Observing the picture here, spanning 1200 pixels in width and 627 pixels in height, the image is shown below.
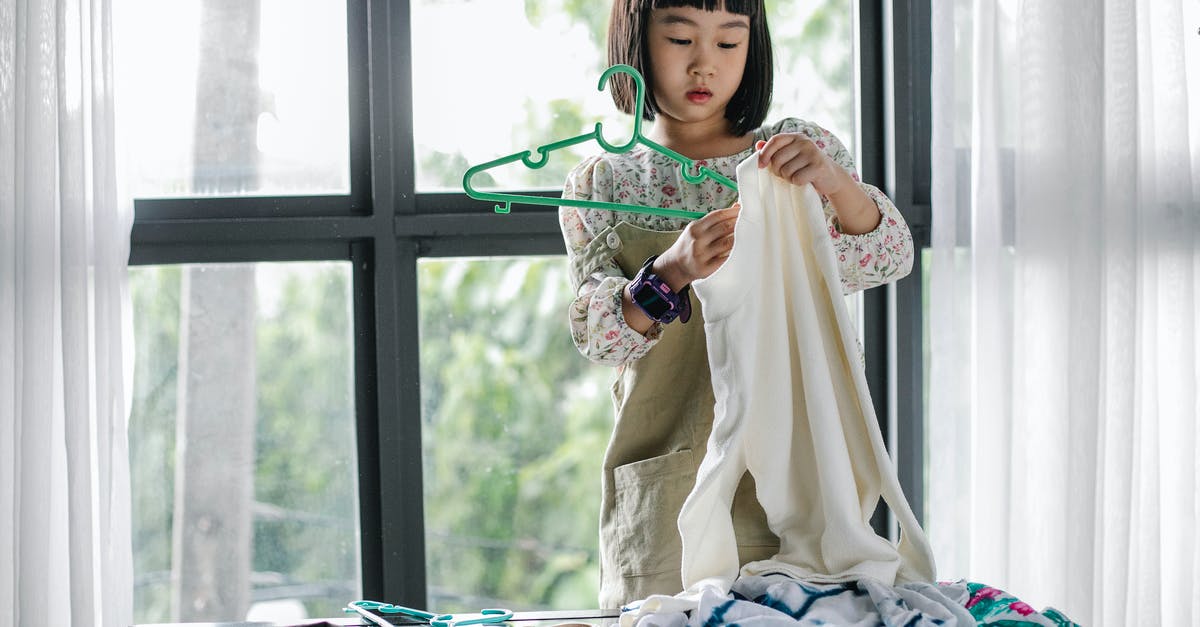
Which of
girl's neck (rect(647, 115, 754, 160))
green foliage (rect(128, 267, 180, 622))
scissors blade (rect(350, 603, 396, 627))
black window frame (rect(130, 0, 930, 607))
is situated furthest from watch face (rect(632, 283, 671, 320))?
green foliage (rect(128, 267, 180, 622))

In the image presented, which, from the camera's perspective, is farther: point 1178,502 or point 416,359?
point 416,359

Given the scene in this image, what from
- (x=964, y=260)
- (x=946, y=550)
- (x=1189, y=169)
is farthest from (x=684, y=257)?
(x=1189, y=169)

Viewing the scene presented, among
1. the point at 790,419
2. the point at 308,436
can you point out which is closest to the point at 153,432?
the point at 308,436

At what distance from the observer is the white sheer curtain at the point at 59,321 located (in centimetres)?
155

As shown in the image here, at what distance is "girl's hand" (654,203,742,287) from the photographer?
107 cm

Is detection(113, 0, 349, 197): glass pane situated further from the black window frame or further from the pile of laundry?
the pile of laundry

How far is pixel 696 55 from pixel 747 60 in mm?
97

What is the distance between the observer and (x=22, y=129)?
5.08 ft

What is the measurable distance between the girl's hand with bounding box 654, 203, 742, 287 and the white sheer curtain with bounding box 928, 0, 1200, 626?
733mm

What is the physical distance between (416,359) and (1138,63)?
1.23m

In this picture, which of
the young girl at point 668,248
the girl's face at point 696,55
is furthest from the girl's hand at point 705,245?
the girl's face at point 696,55

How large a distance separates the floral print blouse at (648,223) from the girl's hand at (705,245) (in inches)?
3.7

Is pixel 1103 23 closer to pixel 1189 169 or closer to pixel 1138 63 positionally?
pixel 1138 63

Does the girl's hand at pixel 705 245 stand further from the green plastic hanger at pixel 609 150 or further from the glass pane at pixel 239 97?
the glass pane at pixel 239 97
